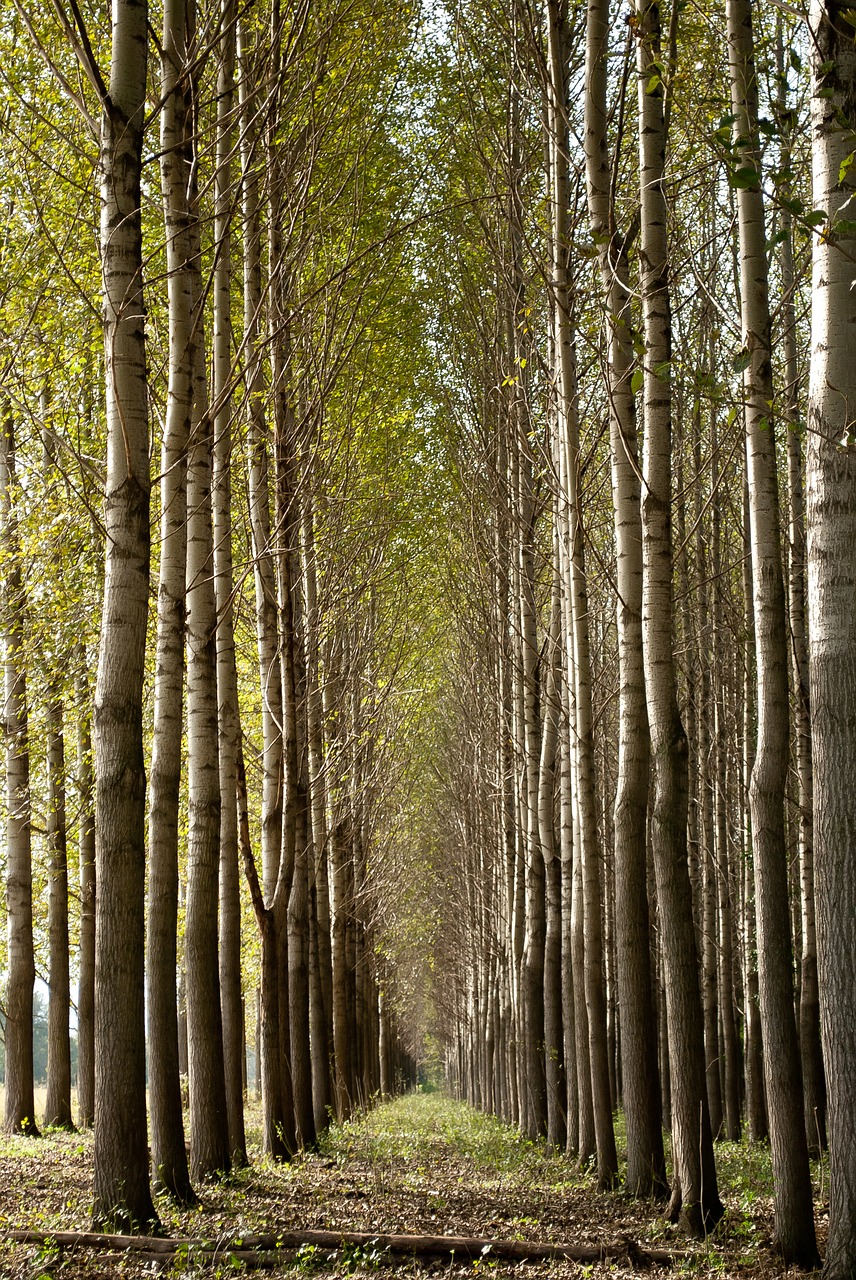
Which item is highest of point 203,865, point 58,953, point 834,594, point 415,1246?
point 834,594

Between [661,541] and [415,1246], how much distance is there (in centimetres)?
402

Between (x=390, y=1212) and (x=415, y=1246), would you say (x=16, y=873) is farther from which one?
(x=415, y=1246)

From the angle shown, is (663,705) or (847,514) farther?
(663,705)

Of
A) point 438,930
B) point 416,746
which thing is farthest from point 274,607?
point 438,930

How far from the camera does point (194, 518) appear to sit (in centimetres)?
766

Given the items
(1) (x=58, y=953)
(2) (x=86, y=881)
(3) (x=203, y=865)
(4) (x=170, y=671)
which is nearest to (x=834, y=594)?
(4) (x=170, y=671)

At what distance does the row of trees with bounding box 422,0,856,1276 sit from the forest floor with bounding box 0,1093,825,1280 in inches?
16.3

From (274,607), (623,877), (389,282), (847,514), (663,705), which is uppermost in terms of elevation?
(389,282)

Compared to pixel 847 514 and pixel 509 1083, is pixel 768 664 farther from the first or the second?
pixel 509 1083

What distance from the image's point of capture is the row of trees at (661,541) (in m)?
4.40

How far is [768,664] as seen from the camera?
5512mm

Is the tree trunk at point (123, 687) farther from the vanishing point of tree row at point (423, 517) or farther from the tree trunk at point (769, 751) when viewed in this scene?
the tree trunk at point (769, 751)

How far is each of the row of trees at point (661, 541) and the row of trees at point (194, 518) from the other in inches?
56.8

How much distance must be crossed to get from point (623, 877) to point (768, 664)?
2048 mm
